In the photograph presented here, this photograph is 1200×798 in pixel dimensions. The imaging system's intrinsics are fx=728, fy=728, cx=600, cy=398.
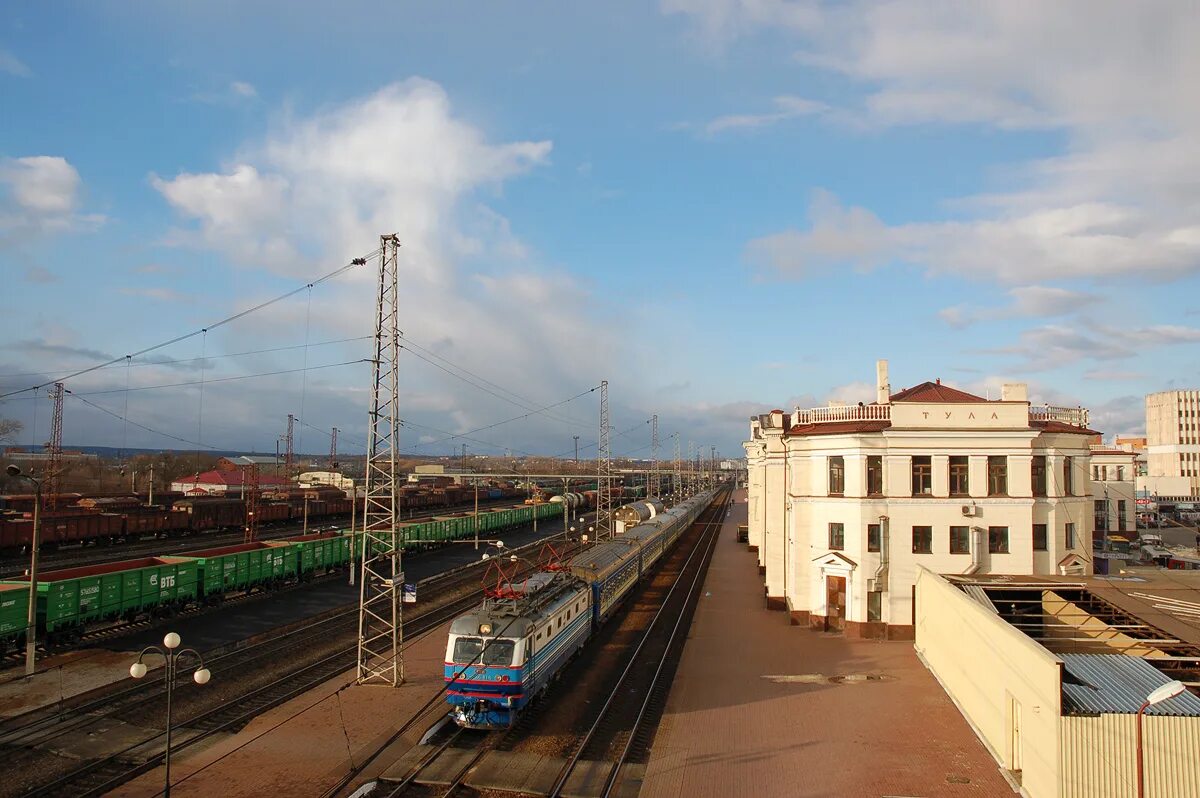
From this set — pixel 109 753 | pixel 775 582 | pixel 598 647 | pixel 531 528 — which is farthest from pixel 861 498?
pixel 531 528

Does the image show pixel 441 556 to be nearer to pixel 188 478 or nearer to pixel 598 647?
pixel 598 647

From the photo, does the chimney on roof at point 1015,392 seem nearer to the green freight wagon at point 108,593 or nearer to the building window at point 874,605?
the building window at point 874,605

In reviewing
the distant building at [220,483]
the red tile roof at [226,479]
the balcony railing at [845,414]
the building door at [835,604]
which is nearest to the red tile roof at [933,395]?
the balcony railing at [845,414]

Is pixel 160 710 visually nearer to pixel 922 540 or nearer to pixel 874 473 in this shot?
pixel 874 473

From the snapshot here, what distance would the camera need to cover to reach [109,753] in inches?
656

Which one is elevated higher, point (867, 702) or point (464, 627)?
point (464, 627)

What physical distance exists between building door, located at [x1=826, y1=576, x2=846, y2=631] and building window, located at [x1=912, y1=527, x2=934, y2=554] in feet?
10.3

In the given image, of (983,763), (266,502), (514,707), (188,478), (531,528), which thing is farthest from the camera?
(188,478)

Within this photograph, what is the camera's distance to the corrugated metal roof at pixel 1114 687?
497 inches

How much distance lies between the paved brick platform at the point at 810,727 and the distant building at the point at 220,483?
89.5 metres

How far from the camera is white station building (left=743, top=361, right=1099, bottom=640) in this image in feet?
90.4

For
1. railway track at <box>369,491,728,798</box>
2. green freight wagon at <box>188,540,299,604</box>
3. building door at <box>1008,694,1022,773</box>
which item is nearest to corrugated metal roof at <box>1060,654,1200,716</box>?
building door at <box>1008,694,1022,773</box>

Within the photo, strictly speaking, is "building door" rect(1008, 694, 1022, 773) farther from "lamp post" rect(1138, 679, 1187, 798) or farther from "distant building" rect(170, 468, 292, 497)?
"distant building" rect(170, 468, 292, 497)

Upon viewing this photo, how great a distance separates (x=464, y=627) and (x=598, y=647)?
10.2 meters
